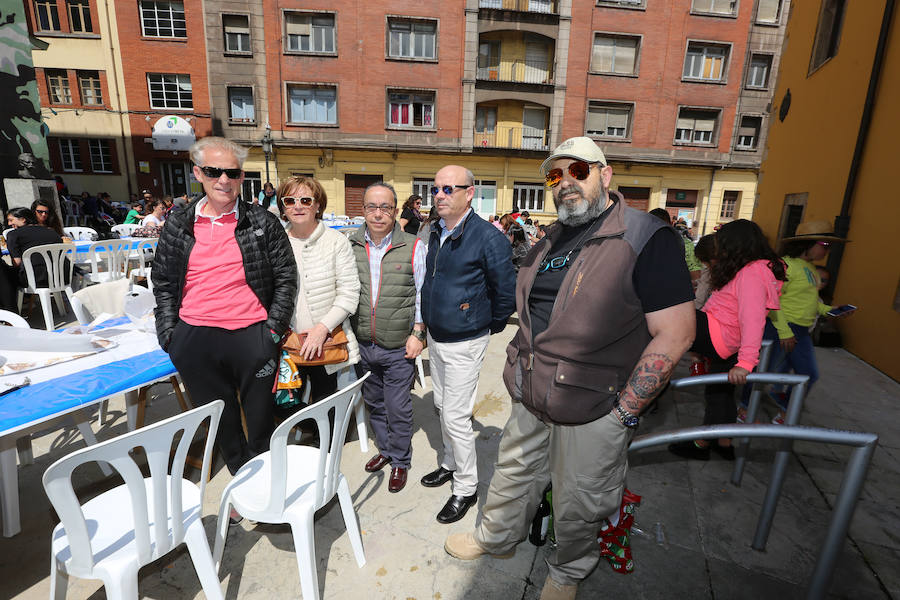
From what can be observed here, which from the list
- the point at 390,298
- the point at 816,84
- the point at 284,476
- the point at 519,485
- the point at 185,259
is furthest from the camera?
the point at 816,84

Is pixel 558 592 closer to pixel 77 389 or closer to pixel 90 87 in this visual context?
pixel 77 389

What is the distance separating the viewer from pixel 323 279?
2908 millimetres

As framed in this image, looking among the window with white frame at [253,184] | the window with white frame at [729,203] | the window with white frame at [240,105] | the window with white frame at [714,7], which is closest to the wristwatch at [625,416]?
the window with white frame at [253,184]

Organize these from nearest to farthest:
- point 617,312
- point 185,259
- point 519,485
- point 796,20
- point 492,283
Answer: point 617,312, point 519,485, point 185,259, point 492,283, point 796,20

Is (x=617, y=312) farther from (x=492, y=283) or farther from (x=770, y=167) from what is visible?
(x=770, y=167)

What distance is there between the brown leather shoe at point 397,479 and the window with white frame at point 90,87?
2533 cm

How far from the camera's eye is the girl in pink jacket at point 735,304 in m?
2.83

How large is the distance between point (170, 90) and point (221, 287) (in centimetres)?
2305

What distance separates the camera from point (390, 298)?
2.90 m

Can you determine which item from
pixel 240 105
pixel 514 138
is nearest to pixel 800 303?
pixel 514 138

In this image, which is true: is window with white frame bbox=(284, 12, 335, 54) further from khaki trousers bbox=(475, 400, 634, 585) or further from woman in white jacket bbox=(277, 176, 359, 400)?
khaki trousers bbox=(475, 400, 634, 585)

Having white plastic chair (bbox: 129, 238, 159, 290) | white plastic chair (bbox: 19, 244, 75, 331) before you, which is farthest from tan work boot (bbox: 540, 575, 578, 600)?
white plastic chair (bbox: 129, 238, 159, 290)

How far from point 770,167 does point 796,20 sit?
2.95 metres

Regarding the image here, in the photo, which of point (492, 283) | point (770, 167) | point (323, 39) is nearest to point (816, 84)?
point (770, 167)
